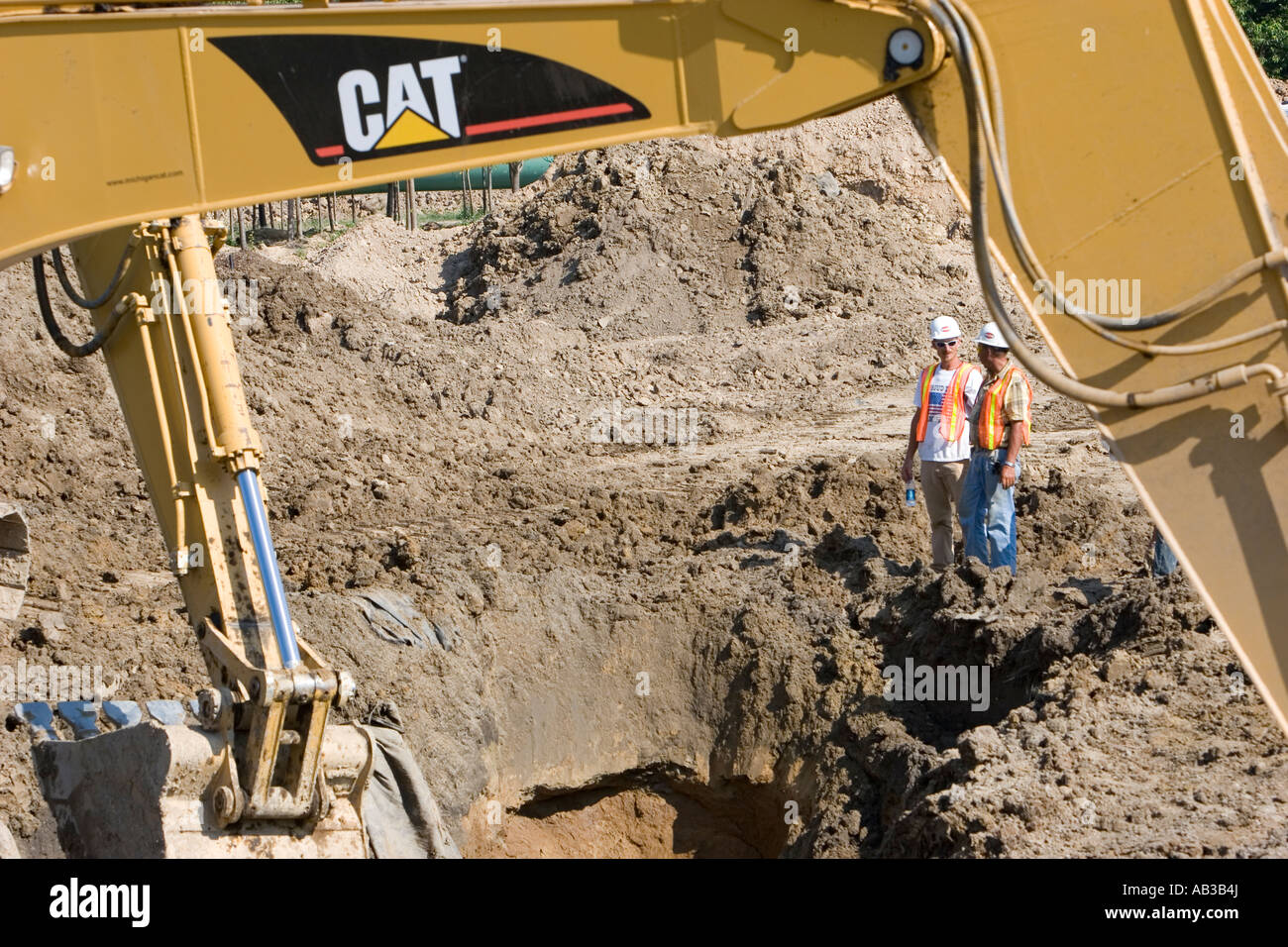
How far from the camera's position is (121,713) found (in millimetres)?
6766

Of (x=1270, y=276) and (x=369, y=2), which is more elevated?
(x=369, y=2)

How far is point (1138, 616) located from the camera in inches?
279

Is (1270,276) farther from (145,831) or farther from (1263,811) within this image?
(145,831)

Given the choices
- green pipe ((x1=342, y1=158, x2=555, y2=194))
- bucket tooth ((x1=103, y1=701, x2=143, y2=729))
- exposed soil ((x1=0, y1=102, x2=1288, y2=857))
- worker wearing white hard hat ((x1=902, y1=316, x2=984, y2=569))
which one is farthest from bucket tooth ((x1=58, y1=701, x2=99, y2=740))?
green pipe ((x1=342, y1=158, x2=555, y2=194))

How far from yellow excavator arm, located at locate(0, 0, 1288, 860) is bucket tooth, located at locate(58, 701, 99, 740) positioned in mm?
3345

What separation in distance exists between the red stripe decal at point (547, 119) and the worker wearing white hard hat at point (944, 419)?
5.38 meters

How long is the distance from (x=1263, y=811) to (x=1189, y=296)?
2.74 m

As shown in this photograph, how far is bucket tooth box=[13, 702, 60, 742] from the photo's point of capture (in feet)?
22.5

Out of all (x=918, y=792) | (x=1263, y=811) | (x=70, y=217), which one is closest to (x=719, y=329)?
(x=918, y=792)

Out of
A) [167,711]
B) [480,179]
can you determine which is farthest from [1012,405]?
[480,179]

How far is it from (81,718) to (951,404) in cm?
526
